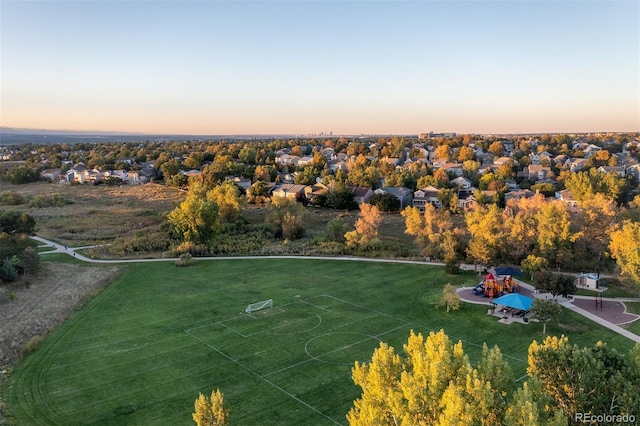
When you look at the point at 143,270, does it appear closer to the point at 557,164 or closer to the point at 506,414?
the point at 506,414

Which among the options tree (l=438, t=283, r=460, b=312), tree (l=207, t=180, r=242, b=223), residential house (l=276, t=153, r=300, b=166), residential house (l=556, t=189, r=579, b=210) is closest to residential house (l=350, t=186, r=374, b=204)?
tree (l=207, t=180, r=242, b=223)

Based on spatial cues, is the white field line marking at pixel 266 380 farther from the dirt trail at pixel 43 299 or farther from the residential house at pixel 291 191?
the residential house at pixel 291 191

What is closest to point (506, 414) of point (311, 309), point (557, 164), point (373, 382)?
point (373, 382)

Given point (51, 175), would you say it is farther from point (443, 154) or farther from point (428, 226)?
point (428, 226)

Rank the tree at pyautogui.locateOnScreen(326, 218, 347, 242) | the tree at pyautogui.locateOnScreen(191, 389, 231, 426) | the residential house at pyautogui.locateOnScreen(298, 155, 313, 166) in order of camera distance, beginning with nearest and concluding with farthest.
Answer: the tree at pyautogui.locateOnScreen(191, 389, 231, 426) < the tree at pyautogui.locateOnScreen(326, 218, 347, 242) < the residential house at pyautogui.locateOnScreen(298, 155, 313, 166)

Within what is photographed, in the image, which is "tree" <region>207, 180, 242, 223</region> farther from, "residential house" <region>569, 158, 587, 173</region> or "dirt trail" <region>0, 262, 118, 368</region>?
"residential house" <region>569, 158, 587, 173</region>

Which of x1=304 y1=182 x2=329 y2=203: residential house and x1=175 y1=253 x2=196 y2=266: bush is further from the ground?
x1=304 y1=182 x2=329 y2=203: residential house
